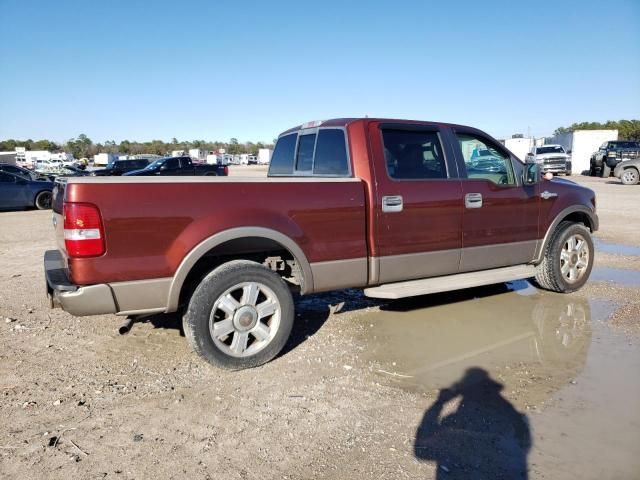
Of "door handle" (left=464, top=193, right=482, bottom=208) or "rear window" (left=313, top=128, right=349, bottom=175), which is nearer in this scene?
"rear window" (left=313, top=128, right=349, bottom=175)

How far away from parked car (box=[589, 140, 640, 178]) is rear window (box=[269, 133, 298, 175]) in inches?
1049

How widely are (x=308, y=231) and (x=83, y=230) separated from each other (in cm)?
167

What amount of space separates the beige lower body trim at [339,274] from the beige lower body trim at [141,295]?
1.22 meters

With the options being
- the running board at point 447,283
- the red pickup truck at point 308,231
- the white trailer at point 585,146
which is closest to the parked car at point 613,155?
the white trailer at point 585,146

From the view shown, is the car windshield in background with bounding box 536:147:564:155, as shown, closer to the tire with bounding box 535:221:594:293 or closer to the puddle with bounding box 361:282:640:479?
the tire with bounding box 535:221:594:293

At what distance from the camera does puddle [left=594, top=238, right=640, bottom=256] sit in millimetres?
8086

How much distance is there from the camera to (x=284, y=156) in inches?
218

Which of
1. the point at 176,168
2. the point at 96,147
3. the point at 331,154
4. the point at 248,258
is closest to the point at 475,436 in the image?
the point at 248,258

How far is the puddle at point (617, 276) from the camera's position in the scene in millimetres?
6266

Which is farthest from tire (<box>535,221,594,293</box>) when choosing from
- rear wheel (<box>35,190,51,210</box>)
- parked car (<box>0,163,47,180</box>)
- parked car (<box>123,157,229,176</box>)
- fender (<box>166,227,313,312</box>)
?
parked car (<box>123,157,229,176</box>)

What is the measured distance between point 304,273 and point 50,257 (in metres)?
2.19

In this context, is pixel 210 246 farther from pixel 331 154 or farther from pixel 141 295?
pixel 331 154

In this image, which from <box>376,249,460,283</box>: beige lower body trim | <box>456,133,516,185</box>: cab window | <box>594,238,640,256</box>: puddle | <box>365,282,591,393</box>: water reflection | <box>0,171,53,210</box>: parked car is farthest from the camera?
<box>0,171,53,210</box>: parked car

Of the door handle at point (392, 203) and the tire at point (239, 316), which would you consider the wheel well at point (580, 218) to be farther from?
the tire at point (239, 316)
